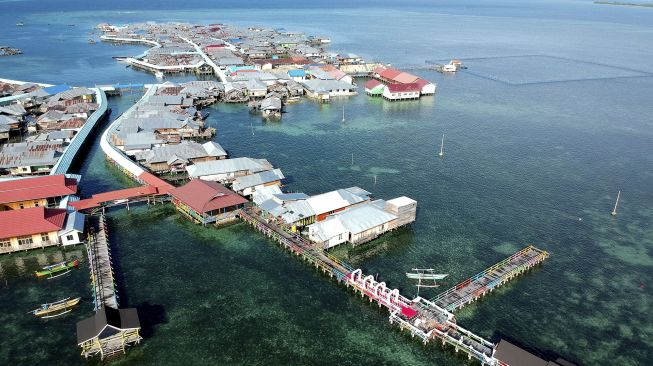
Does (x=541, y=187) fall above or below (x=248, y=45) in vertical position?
below

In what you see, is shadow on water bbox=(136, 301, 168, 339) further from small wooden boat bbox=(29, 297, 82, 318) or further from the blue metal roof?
the blue metal roof

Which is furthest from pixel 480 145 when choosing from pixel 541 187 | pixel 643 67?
pixel 643 67

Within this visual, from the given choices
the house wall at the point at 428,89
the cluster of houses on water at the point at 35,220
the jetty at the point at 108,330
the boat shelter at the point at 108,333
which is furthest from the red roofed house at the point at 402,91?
the boat shelter at the point at 108,333

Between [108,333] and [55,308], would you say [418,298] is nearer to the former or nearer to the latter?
[108,333]

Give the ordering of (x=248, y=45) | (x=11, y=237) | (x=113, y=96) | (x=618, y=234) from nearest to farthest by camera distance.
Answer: (x=11, y=237)
(x=618, y=234)
(x=113, y=96)
(x=248, y=45)

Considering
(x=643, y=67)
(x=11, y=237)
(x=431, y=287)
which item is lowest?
(x=431, y=287)

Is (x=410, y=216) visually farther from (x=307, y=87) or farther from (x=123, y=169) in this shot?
(x=307, y=87)

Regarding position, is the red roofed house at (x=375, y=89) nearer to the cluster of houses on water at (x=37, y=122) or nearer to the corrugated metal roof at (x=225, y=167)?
the corrugated metal roof at (x=225, y=167)
